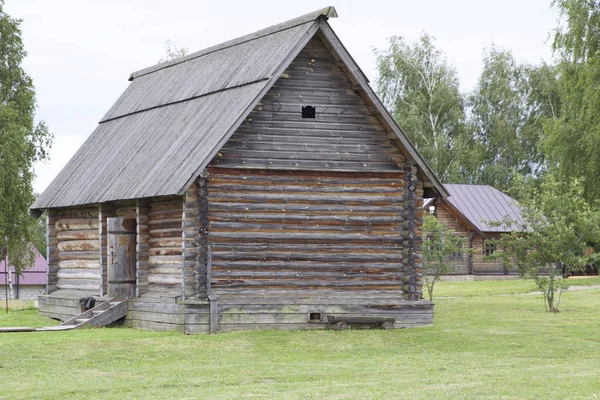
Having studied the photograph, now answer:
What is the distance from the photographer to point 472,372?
20.2m

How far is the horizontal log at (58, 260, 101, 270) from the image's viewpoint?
3089cm

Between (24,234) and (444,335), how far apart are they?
2297 centimetres

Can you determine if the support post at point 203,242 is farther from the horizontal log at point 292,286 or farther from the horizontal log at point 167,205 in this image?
the horizontal log at point 167,205

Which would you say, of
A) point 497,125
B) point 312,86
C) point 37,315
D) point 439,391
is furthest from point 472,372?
point 497,125

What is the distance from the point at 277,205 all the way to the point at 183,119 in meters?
4.18

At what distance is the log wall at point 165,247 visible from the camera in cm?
2692

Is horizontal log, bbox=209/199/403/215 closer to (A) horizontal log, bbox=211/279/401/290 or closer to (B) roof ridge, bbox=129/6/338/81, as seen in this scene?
(A) horizontal log, bbox=211/279/401/290

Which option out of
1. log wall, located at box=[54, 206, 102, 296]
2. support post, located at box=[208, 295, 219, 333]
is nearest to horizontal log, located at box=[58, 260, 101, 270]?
log wall, located at box=[54, 206, 102, 296]

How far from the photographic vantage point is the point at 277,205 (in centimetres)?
2711

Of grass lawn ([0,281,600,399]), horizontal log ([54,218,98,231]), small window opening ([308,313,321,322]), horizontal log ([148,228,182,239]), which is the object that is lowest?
grass lawn ([0,281,600,399])

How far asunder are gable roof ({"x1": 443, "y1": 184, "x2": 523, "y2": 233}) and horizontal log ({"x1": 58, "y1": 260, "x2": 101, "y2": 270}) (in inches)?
1076

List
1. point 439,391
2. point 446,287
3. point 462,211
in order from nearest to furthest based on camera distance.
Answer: point 439,391, point 446,287, point 462,211

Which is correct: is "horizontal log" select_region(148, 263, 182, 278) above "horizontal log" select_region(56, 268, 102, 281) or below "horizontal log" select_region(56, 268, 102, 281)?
above

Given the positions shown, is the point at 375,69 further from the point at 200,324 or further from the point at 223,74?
the point at 200,324
